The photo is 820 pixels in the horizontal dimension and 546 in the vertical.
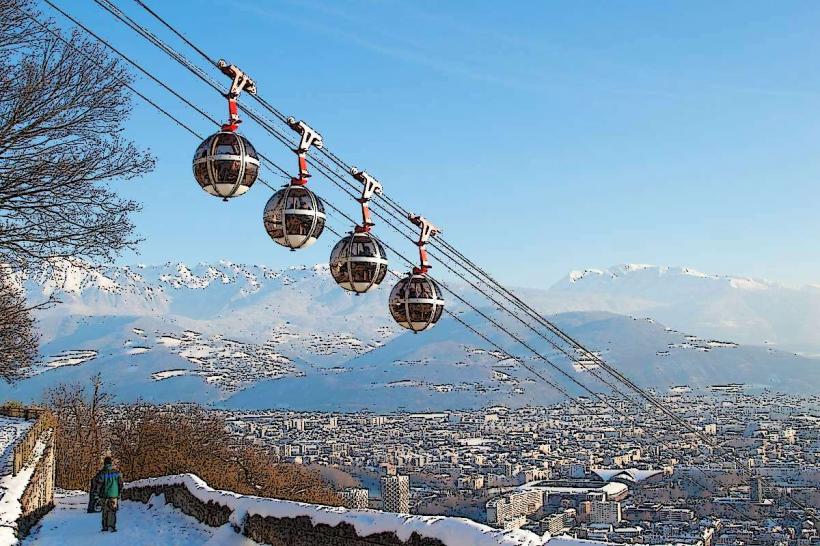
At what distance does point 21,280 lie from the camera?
18.8 metres

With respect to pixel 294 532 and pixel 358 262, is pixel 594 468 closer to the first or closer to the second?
pixel 358 262

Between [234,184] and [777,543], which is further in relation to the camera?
[777,543]

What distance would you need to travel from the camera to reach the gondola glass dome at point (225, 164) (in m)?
9.70

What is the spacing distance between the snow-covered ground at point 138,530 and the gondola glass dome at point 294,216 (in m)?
3.48

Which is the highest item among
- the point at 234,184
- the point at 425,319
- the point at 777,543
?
the point at 234,184

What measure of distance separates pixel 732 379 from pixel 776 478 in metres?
139

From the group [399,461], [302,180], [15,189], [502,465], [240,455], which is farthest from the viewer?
[399,461]

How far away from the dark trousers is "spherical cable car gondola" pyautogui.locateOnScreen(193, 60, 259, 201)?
7.10 m

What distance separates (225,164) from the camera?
31.8 ft

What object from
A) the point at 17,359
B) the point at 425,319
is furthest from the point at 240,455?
the point at 425,319

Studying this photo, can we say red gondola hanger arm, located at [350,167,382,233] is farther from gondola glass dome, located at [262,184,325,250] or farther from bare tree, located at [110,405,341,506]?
bare tree, located at [110,405,341,506]

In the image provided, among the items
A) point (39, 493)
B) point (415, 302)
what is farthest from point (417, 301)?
point (39, 493)

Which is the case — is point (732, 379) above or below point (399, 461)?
above

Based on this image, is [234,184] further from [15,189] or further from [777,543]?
[777,543]
